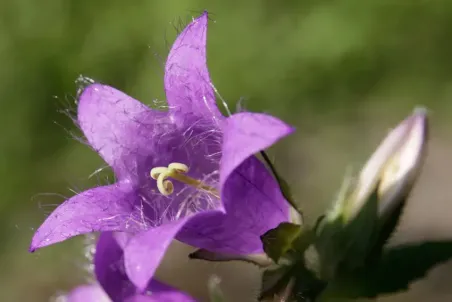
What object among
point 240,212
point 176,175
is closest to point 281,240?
point 240,212

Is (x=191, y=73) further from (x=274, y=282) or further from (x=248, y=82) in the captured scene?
(x=248, y=82)

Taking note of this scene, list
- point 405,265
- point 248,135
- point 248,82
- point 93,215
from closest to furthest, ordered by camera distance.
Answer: point 248,135 → point 93,215 → point 405,265 → point 248,82

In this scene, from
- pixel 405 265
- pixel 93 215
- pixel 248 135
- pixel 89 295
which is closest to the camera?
pixel 248 135

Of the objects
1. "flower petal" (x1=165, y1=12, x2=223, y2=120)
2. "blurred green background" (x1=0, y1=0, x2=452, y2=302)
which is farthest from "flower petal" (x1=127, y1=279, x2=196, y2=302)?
"blurred green background" (x1=0, y1=0, x2=452, y2=302)

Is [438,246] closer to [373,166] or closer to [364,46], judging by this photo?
[373,166]

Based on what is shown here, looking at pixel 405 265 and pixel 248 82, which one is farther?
pixel 248 82

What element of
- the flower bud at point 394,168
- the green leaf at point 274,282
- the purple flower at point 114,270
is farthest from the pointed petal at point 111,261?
the flower bud at point 394,168

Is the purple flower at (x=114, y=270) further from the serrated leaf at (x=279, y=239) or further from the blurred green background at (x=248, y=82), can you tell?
the blurred green background at (x=248, y=82)
